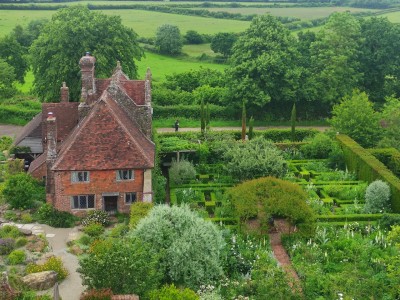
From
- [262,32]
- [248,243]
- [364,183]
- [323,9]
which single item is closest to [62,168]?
[248,243]

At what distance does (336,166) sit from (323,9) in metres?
88.9

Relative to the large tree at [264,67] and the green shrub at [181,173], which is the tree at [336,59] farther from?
the green shrub at [181,173]

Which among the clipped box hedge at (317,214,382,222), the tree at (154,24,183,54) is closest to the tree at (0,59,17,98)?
the tree at (154,24,183,54)

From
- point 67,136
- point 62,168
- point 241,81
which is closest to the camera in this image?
point 62,168

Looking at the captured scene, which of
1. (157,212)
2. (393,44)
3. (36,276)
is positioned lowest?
(36,276)

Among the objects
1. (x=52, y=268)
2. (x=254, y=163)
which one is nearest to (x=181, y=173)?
(x=254, y=163)

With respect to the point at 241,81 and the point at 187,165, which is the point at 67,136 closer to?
the point at 187,165

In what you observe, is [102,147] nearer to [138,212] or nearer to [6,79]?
[138,212]

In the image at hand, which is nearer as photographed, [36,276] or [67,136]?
[36,276]

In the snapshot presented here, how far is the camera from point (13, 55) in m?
75.1

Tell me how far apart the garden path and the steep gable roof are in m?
9.36

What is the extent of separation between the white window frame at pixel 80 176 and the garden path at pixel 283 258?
1248 centimetres

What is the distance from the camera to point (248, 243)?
3359 centimetres

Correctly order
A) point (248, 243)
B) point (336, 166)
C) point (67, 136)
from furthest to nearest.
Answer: point (336, 166) → point (67, 136) → point (248, 243)
